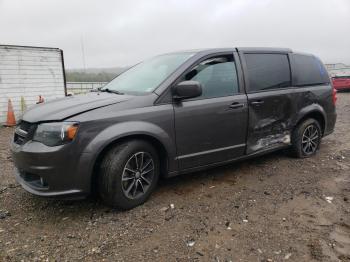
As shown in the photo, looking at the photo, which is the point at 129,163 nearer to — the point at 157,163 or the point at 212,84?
the point at 157,163

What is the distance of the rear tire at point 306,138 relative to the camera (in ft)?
16.8

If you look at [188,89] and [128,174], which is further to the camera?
[188,89]

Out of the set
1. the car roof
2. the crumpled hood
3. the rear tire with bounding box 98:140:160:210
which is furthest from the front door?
the crumpled hood

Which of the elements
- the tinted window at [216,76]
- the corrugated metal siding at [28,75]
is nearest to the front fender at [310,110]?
the tinted window at [216,76]

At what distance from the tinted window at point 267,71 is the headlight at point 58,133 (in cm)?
247

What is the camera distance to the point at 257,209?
3.55m

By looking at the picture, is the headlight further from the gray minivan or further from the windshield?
the windshield

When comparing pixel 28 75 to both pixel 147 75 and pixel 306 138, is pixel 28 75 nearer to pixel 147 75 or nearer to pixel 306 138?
pixel 147 75

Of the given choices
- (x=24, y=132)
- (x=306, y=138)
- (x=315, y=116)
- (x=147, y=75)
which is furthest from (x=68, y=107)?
(x=315, y=116)

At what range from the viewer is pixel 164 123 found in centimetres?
358

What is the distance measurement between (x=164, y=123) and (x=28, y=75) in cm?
853

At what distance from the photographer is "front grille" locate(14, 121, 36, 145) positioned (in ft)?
10.5

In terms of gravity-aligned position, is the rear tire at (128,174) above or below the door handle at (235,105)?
below

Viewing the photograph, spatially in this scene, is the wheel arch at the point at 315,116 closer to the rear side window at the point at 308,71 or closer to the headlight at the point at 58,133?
the rear side window at the point at 308,71
